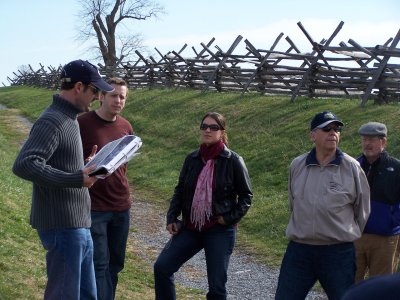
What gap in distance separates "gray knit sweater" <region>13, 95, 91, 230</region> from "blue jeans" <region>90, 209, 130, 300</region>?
1073 millimetres

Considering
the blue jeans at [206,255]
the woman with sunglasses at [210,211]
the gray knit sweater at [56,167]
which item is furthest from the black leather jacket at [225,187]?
the gray knit sweater at [56,167]

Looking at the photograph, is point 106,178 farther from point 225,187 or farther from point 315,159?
point 315,159

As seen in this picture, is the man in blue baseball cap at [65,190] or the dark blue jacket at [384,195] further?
the dark blue jacket at [384,195]

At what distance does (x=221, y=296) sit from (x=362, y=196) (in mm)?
1196

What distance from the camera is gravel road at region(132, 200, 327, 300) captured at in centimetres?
744

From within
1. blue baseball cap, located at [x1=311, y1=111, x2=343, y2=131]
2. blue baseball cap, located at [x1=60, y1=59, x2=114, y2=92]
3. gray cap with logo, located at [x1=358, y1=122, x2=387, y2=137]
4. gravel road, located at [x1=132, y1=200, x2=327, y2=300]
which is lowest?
gravel road, located at [x1=132, y1=200, x2=327, y2=300]

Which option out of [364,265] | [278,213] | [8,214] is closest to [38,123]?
[364,265]

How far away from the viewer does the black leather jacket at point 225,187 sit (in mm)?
5207

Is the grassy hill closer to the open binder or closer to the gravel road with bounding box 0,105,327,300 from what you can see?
the gravel road with bounding box 0,105,327,300

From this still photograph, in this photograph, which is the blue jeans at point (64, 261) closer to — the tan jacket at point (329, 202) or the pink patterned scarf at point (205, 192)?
the pink patterned scarf at point (205, 192)

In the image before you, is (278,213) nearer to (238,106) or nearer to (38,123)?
(38,123)

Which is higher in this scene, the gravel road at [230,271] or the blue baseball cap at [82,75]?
the blue baseball cap at [82,75]

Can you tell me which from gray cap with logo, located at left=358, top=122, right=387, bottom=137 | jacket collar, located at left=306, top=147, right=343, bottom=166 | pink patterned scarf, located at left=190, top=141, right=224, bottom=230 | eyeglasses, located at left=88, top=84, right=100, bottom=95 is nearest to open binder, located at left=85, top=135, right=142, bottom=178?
eyeglasses, located at left=88, top=84, right=100, bottom=95

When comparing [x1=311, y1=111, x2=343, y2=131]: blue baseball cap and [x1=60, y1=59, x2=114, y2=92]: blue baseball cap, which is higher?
[x1=60, y1=59, x2=114, y2=92]: blue baseball cap
